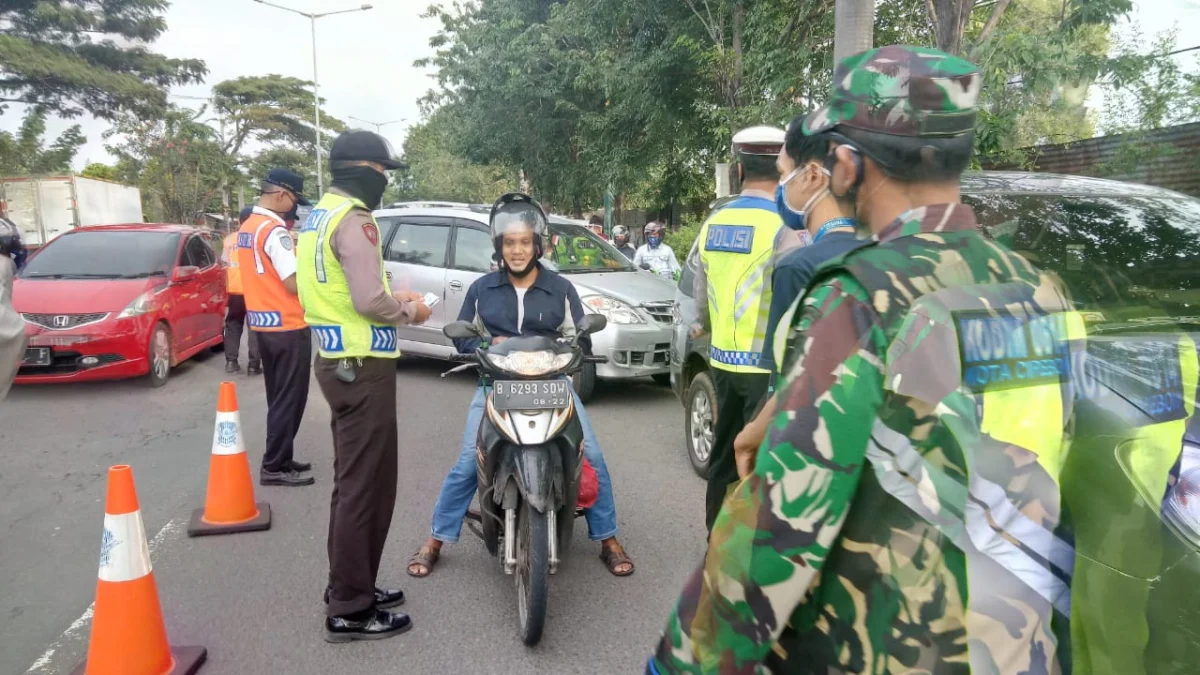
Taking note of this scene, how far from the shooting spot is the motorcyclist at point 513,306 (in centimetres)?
392

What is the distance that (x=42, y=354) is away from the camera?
8047 mm

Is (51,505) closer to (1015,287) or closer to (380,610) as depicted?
(380,610)

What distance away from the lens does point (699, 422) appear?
584cm

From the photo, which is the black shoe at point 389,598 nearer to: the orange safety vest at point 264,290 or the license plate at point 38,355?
the orange safety vest at point 264,290

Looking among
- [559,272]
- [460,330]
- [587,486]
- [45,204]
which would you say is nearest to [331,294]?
[460,330]

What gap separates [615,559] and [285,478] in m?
2.54

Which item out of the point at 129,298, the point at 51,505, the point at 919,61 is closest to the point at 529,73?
the point at 129,298

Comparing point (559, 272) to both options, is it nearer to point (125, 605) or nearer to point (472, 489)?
point (472, 489)

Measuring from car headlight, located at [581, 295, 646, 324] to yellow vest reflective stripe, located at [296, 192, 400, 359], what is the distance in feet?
14.5

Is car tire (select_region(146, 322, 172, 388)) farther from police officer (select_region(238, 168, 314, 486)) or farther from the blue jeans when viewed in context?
the blue jeans

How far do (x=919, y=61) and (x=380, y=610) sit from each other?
124 inches

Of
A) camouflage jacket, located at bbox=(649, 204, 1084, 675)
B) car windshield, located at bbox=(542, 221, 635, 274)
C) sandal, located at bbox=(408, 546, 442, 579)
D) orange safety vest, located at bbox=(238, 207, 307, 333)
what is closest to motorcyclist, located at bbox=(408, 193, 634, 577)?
sandal, located at bbox=(408, 546, 442, 579)

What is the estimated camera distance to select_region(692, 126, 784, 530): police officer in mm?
3572

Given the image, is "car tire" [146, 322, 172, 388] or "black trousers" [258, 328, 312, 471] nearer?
"black trousers" [258, 328, 312, 471]
